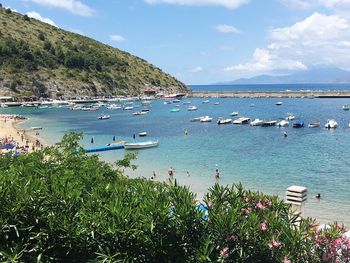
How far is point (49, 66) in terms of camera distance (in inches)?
6590

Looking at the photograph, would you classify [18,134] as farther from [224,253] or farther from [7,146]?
[224,253]

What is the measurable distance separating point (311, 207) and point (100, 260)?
25383 millimetres

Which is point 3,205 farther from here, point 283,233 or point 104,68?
point 104,68

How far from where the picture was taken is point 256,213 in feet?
36.2

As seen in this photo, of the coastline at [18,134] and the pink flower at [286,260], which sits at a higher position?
the pink flower at [286,260]

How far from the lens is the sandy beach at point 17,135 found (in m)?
63.8

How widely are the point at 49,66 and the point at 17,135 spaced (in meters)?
98.9

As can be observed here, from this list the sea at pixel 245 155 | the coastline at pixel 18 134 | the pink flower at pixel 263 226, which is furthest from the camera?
the coastline at pixel 18 134

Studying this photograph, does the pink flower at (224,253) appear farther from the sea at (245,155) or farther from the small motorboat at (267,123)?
the small motorboat at (267,123)

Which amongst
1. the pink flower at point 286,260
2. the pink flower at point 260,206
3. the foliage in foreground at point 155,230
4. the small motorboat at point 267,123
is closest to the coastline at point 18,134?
the small motorboat at point 267,123

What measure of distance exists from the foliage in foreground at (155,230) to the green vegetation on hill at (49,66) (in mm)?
146963

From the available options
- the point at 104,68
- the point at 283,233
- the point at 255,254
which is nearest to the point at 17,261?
the point at 255,254

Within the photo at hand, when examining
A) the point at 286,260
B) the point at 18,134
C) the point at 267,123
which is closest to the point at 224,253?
the point at 286,260

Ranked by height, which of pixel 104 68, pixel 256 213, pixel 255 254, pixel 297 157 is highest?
pixel 104 68
